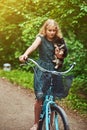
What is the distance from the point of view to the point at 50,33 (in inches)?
224

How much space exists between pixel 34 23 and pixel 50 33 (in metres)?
4.65

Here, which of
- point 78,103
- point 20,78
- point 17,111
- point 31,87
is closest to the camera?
point 17,111

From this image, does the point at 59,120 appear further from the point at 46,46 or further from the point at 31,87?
the point at 31,87

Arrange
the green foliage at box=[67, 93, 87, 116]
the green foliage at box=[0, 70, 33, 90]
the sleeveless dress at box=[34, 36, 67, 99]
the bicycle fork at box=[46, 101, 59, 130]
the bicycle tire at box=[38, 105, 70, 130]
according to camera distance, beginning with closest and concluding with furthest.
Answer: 1. the bicycle tire at box=[38, 105, 70, 130]
2. the bicycle fork at box=[46, 101, 59, 130]
3. the sleeveless dress at box=[34, 36, 67, 99]
4. the green foliage at box=[67, 93, 87, 116]
5. the green foliage at box=[0, 70, 33, 90]

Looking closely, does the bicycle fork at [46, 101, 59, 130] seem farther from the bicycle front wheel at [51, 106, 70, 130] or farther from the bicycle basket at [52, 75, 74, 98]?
the bicycle basket at [52, 75, 74, 98]

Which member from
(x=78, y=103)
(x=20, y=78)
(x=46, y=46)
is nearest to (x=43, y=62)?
(x=46, y=46)

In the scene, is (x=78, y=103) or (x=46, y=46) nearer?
(x=46, y=46)

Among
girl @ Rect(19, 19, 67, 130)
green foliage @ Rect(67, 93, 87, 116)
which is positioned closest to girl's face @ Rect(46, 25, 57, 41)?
girl @ Rect(19, 19, 67, 130)

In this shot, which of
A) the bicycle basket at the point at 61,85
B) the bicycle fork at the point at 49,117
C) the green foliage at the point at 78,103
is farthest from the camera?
the green foliage at the point at 78,103

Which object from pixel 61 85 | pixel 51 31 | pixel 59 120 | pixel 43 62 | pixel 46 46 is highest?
pixel 51 31

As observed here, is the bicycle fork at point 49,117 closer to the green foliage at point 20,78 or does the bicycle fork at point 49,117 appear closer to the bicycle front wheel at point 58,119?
the bicycle front wheel at point 58,119

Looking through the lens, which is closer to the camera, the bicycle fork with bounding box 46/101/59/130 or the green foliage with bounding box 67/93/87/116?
the bicycle fork with bounding box 46/101/59/130

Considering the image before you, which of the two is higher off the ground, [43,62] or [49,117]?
[43,62]

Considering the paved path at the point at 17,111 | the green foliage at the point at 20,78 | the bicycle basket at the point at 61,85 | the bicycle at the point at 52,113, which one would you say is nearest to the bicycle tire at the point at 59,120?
the bicycle at the point at 52,113
